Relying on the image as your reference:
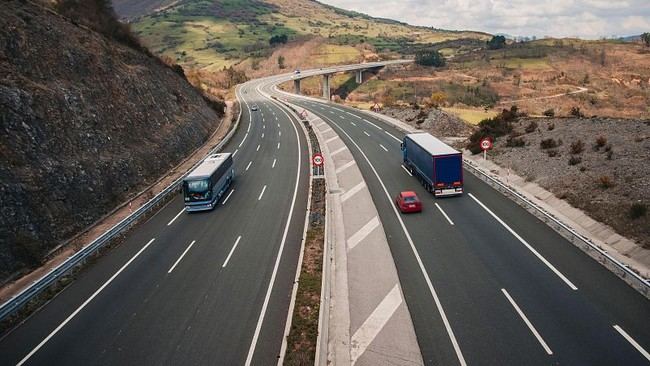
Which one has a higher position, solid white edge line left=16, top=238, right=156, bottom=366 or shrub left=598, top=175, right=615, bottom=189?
shrub left=598, top=175, right=615, bottom=189

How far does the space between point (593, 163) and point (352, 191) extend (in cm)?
1736

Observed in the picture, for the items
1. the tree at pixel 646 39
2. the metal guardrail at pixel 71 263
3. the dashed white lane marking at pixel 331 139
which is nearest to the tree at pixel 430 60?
the tree at pixel 646 39

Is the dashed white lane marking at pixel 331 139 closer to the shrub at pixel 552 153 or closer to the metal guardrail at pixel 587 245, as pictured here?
the shrub at pixel 552 153

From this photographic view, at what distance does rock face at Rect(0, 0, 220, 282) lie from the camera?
2369cm

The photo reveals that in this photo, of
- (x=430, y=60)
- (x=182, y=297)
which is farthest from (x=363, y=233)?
(x=430, y=60)

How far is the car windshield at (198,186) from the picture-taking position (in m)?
28.4

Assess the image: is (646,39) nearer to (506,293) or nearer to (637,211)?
(637,211)

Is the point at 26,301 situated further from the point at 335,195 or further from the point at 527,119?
the point at 527,119

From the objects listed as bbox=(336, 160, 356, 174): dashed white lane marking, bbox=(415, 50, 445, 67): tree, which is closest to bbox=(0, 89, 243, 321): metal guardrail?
bbox=(336, 160, 356, 174): dashed white lane marking

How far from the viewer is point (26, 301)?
1784 cm

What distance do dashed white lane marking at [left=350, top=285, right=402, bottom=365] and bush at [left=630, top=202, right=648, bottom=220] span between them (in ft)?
44.5

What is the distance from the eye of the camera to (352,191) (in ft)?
105

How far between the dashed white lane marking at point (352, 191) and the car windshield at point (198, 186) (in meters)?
9.74

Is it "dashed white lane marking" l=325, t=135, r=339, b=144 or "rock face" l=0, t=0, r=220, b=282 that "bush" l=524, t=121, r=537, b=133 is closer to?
"dashed white lane marking" l=325, t=135, r=339, b=144
